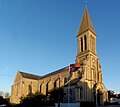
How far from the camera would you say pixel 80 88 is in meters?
42.8

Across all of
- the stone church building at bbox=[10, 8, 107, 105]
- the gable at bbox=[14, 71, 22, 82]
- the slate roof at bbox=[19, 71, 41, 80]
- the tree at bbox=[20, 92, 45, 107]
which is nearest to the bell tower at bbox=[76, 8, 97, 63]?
the stone church building at bbox=[10, 8, 107, 105]

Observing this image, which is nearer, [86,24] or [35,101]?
[35,101]

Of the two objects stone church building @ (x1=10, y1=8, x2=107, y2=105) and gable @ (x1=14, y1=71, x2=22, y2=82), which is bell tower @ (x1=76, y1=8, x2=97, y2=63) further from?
gable @ (x1=14, y1=71, x2=22, y2=82)

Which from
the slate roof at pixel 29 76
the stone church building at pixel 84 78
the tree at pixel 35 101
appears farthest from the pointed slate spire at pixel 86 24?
the slate roof at pixel 29 76

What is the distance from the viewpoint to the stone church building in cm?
4379

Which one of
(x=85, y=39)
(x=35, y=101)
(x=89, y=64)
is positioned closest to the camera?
(x=35, y=101)

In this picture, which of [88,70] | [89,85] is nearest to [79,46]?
[88,70]

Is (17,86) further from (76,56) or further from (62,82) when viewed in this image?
(76,56)

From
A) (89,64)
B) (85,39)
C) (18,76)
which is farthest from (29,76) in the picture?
(89,64)

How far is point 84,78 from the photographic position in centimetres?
4466

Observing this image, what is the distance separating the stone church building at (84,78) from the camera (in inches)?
1724

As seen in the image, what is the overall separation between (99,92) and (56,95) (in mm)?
13341

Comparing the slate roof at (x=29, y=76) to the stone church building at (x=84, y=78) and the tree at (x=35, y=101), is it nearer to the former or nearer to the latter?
the stone church building at (x=84, y=78)

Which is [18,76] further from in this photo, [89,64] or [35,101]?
[89,64]
